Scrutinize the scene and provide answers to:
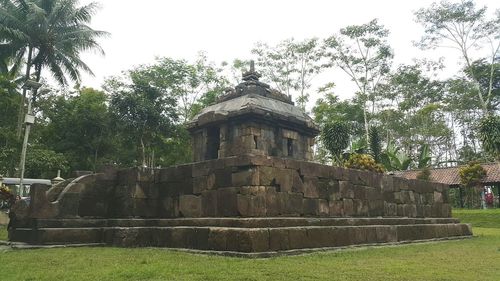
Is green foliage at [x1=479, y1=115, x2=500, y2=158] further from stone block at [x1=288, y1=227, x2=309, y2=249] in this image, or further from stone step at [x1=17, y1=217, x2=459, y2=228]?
stone block at [x1=288, y1=227, x2=309, y2=249]

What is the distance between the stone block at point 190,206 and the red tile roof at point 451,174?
23571 mm

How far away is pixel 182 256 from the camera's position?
6809 millimetres

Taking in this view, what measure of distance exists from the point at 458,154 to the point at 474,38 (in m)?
14.8

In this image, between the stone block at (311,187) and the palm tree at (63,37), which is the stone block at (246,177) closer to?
the stone block at (311,187)

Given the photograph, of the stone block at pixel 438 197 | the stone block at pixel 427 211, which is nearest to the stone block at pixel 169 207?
the stone block at pixel 427 211

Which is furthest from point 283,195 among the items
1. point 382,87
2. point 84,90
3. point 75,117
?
point 382,87

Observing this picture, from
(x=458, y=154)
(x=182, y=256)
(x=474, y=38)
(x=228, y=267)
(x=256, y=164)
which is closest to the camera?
(x=228, y=267)

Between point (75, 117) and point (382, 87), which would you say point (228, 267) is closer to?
point (75, 117)

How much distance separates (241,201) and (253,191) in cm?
28

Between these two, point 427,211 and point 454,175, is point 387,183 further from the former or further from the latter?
point 454,175

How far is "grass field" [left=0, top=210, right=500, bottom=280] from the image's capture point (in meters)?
5.00

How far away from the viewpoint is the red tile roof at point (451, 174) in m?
27.8

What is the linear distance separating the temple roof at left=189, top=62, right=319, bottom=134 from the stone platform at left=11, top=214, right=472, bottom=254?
3652 mm

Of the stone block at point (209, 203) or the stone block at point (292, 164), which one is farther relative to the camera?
the stone block at point (292, 164)
